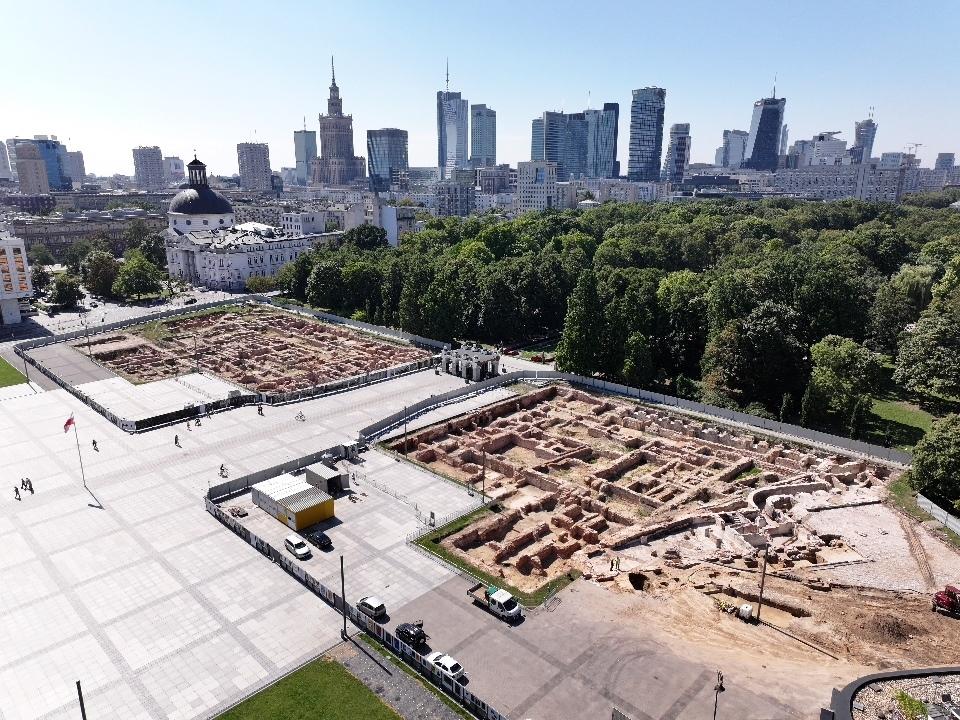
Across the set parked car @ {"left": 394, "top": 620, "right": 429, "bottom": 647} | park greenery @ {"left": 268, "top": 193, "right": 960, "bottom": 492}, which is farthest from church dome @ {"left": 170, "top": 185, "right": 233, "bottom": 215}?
parked car @ {"left": 394, "top": 620, "right": 429, "bottom": 647}

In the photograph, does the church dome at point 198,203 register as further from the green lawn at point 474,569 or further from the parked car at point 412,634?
the parked car at point 412,634

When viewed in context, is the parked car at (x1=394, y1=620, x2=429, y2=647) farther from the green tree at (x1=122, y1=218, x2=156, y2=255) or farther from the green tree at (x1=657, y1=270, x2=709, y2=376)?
the green tree at (x1=122, y1=218, x2=156, y2=255)

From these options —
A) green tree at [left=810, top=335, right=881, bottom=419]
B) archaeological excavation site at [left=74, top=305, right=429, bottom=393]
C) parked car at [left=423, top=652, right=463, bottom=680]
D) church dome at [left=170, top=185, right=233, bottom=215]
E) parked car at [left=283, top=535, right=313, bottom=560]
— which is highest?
church dome at [left=170, top=185, right=233, bottom=215]

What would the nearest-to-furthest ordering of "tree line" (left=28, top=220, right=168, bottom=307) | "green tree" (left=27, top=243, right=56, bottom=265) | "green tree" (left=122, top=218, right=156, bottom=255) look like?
"tree line" (left=28, top=220, right=168, bottom=307)
"green tree" (left=27, top=243, right=56, bottom=265)
"green tree" (left=122, top=218, right=156, bottom=255)

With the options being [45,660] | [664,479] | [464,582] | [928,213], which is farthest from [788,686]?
[928,213]

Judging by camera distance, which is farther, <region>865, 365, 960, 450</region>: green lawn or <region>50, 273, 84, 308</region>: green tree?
<region>50, 273, 84, 308</region>: green tree

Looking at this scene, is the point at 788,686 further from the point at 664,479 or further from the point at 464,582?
the point at 664,479

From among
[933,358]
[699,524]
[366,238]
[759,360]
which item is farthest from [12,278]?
[933,358]
